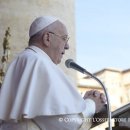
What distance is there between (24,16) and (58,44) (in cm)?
559

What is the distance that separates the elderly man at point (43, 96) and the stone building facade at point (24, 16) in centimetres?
518

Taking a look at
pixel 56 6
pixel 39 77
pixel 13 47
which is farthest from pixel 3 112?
pixel 56 6

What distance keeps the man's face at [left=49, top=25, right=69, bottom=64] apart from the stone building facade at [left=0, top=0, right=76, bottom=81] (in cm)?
513

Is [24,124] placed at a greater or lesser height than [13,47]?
lesser

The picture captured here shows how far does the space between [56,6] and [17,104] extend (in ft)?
20.0

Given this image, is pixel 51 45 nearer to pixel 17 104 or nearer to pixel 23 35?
→ pixel 17 104

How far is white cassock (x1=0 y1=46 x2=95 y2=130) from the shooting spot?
217 centimetres

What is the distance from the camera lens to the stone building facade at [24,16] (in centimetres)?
774

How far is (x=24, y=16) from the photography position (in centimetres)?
790

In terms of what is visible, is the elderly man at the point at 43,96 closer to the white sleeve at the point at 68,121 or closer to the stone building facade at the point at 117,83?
the white sleeve at the point at 68,121

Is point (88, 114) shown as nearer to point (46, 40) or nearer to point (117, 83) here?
point (46, 40)

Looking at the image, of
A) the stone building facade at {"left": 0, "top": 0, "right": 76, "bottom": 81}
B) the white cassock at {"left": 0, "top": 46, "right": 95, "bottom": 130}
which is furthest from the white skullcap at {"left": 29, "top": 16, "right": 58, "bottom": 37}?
the stone building facade at {"left": 0, "top": 0, "right": 76, "bottom": 81}

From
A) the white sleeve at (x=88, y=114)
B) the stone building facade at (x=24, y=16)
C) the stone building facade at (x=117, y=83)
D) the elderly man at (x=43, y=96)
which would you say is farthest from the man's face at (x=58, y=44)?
the stone building facade at (x=117, y=83)

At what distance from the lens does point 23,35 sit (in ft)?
25.5
